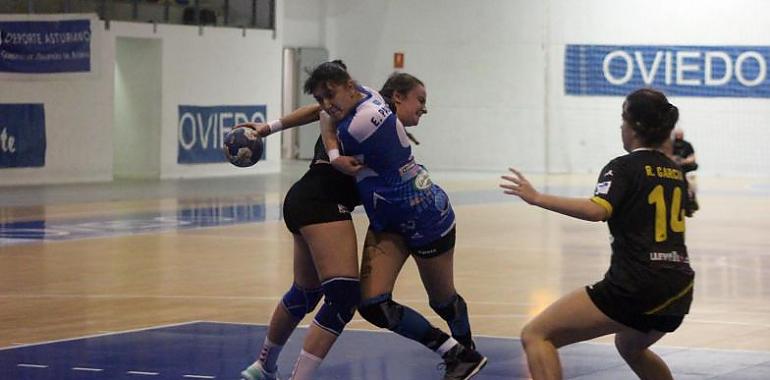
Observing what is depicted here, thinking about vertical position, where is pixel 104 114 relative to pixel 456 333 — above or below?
above

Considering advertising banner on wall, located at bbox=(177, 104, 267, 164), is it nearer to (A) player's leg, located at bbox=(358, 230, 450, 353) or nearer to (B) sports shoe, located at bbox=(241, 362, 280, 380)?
(B) sports shoe, located at bbox=(241, 362, 280, 380)

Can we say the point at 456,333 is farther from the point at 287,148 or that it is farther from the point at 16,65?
the point at 287,148

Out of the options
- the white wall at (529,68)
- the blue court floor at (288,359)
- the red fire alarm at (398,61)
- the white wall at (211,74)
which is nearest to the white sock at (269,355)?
the blue court floor at (288,359)

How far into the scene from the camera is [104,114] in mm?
30281

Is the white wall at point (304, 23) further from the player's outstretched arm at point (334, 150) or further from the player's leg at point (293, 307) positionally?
the player's outstretched arm at point (334, 150)

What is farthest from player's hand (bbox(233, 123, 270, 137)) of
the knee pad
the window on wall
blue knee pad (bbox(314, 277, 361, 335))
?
the window on wall

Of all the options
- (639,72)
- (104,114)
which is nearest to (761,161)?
(639,72)

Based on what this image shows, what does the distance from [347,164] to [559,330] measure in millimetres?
1887

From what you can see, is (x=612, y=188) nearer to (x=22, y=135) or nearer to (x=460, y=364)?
(x=460, y=364)

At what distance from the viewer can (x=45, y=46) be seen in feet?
95.0

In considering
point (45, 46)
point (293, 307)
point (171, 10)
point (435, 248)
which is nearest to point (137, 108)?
point (171, 10)

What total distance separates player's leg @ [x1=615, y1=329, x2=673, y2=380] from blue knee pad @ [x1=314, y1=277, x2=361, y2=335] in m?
1.70

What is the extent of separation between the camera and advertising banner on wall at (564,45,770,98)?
114ft

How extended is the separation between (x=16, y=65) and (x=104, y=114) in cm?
239
